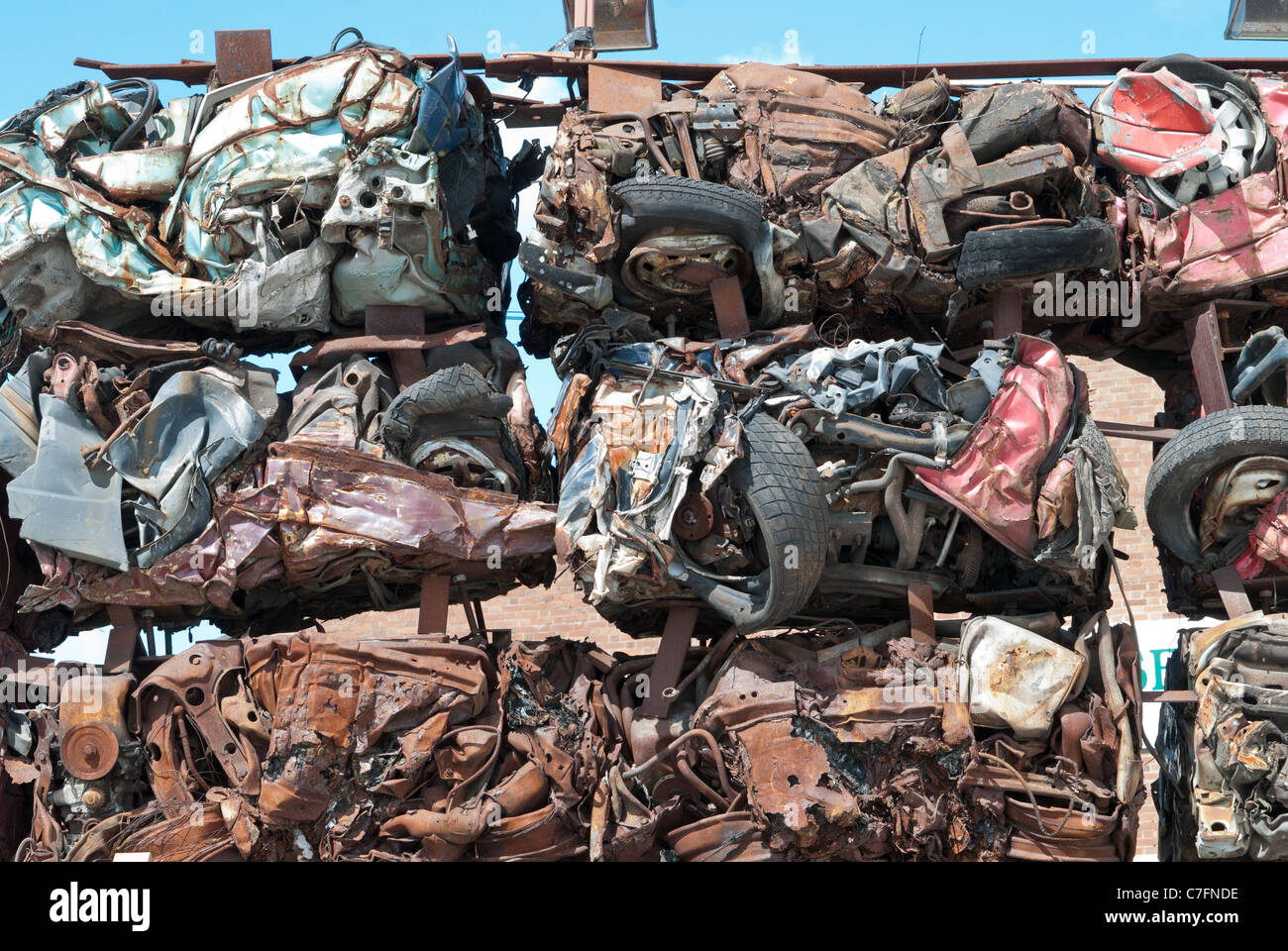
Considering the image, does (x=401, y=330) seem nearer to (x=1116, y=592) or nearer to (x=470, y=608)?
(x=470, y=608)

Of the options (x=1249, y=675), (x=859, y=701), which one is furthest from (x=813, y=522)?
(x=1249, y=675)

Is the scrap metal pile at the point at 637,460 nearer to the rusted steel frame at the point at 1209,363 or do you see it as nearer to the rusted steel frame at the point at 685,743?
the rusted steel frame at the point at 685,743

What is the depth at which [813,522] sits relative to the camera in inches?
409

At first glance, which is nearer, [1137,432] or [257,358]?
[1137,432]

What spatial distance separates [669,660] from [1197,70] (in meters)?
5.04

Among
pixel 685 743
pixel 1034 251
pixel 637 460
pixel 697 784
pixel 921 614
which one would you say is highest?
pixel 1034 251

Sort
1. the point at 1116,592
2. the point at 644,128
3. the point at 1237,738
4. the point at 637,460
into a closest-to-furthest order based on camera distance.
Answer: the point at 1237,738 < the point at 637,460 < the point at 644,128 < the point at 1116,592

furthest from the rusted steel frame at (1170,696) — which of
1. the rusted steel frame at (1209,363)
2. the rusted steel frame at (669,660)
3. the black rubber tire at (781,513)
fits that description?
the rusted steel frame at (669,660)

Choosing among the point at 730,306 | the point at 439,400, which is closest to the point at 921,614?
the point at 730,306

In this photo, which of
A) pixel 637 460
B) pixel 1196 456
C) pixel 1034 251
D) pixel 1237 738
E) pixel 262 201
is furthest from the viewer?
pixel 262 201

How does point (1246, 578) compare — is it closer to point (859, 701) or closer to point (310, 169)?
point (859, 701)

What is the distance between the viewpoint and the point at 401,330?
460 inches

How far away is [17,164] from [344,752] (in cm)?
442

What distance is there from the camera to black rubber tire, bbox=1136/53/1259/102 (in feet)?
37.7
